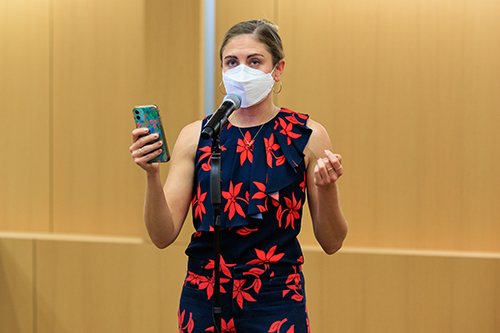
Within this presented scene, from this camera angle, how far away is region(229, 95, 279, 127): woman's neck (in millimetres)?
1470

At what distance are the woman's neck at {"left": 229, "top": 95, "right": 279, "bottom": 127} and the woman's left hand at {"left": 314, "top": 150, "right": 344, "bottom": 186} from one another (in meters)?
0.31

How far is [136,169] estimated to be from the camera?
119 inches

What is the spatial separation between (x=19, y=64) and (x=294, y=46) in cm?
180

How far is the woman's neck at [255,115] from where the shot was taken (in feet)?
4.82

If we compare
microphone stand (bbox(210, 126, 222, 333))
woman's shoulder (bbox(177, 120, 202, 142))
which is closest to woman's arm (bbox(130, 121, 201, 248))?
woman's shoulder (bbox(177, 120, 202, 142))

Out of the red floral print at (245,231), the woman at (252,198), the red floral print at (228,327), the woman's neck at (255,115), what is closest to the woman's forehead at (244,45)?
the woman at (252,198)

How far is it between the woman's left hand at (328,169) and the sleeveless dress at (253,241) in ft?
0.49

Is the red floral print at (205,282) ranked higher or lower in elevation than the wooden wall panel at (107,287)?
higher

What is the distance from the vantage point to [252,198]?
1.33m

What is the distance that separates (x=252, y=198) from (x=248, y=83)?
326mm

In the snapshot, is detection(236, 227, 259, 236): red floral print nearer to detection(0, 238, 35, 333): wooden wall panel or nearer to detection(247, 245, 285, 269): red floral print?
detection(247, 245, 285, 269): red floral print

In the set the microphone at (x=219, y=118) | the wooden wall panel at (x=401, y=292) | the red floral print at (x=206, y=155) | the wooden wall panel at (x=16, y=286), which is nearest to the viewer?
the microphone at (x=219, y=118)

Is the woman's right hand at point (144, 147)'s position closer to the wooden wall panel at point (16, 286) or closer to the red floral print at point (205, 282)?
the red floral print at point (205, 282)

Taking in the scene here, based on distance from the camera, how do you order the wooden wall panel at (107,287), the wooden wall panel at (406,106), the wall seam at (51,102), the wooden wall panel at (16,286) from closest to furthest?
the wooden wall panel at (406,106), the wooden wall panel at (107,287), the wooden wall panel at (16,286), the wall seam at (51,102)
